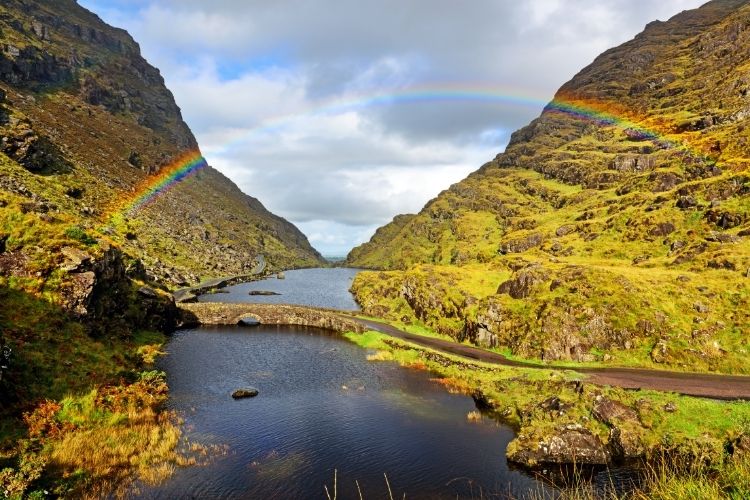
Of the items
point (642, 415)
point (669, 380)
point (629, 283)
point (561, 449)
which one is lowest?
point (561, 449)

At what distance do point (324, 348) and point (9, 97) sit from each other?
567 ft

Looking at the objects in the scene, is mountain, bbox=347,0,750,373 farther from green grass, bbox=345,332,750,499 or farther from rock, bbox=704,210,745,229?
green grass, bbox=345,332,750,499

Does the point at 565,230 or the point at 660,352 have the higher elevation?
the point at 565,230

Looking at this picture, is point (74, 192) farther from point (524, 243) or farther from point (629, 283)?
point (629, 283)

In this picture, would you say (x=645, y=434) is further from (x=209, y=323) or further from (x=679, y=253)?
(x=209, y=323)

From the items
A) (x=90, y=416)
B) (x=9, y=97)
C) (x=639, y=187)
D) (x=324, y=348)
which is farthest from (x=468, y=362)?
(x=9, y=97)

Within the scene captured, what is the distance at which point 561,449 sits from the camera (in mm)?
35844

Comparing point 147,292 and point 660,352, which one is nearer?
point 660,352

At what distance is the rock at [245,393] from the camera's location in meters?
48.2

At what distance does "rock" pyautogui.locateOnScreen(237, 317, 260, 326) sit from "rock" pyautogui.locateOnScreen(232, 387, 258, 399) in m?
45.0

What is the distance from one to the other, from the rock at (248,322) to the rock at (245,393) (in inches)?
1772

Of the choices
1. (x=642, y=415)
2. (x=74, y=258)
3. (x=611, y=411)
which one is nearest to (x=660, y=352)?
(x=642, y=415)

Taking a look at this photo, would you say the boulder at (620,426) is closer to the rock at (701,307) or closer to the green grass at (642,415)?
the green grass at (642,415)

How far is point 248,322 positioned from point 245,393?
4737 centimetres
